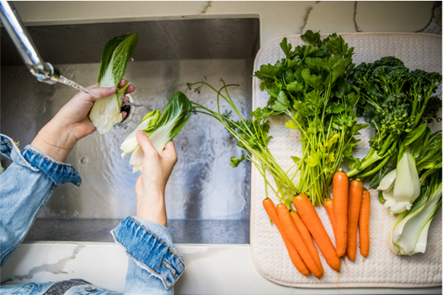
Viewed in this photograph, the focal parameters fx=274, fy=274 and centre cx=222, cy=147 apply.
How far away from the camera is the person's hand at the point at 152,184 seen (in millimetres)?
736

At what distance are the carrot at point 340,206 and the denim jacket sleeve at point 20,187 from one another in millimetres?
808

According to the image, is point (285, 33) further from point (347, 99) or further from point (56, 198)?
point (56, 198)

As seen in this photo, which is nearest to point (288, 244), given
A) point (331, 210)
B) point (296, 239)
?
point (296, 239)

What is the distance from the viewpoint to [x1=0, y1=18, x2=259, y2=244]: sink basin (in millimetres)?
1110

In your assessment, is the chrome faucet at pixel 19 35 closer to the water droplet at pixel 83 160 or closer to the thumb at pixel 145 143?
the thumb at pixel 145 143

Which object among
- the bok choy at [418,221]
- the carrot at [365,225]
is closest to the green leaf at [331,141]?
the carrot at [365,225]

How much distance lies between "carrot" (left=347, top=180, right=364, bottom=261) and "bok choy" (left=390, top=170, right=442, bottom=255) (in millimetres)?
105

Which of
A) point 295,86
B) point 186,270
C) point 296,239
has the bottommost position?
point 186,270

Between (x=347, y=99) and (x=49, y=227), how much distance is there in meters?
1.20

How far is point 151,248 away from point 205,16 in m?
0.76

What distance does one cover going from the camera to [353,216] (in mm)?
819

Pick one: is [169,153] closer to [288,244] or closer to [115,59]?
[115,59]

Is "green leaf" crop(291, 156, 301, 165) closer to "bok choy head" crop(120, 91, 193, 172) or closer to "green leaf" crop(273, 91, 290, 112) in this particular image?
"green leaf" crop(273, 91, 290, 112)

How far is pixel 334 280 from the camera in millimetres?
826
